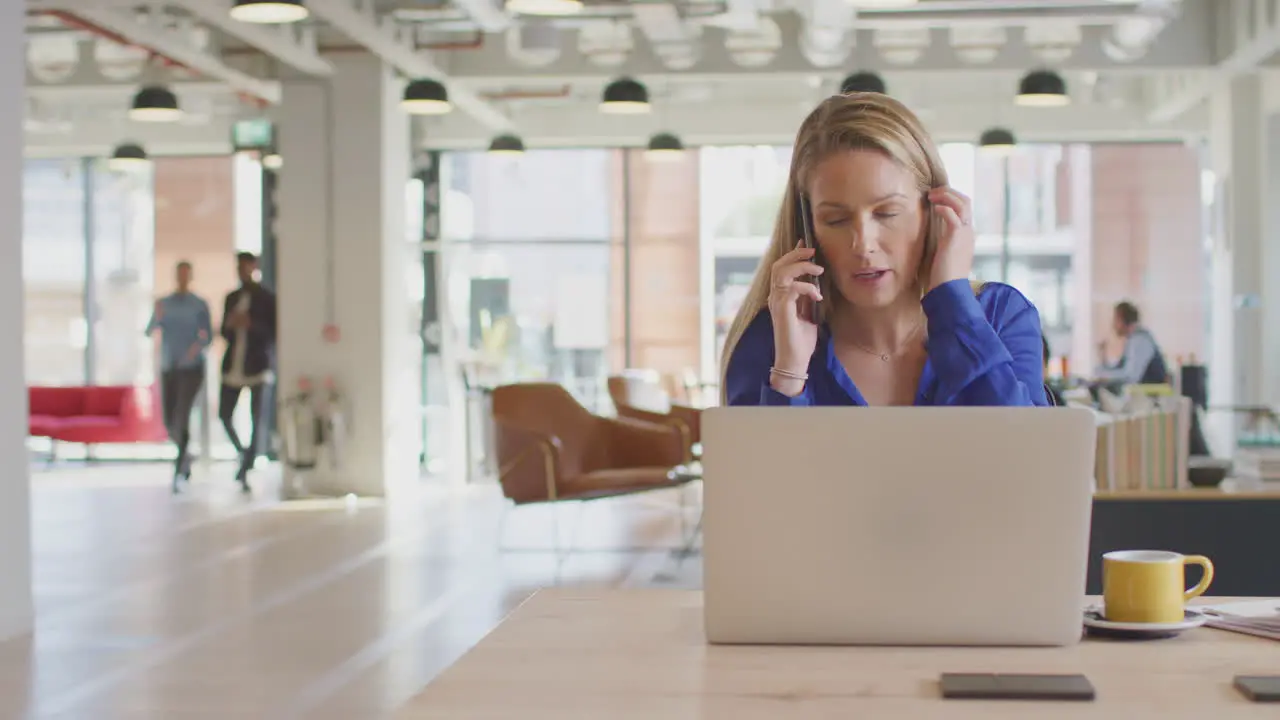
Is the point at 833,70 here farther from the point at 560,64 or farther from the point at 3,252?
the point at 3,252

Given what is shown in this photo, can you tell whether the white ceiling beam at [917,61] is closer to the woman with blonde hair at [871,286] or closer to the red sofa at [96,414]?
the red sofa at [96,414]

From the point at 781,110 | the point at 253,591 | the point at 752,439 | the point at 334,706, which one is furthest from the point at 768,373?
the point at 781,110

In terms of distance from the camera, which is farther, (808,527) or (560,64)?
(560,64)

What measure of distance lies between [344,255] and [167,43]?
2002mm

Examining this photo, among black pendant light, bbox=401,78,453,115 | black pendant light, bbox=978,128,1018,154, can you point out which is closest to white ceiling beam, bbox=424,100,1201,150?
black pendant light, bbox=978,128,1018,154

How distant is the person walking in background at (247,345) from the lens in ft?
38.2

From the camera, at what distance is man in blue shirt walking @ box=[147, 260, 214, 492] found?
11.7 meters

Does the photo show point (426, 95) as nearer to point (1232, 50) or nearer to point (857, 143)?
point (1232, 50)

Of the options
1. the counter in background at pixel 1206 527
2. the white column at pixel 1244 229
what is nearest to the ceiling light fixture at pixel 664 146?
Result: the white column at pixel 1244 229

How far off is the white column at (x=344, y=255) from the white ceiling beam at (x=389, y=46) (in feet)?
1.05

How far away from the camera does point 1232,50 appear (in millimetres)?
10914

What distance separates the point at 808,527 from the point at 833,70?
404 inches

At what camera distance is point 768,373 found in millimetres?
2291

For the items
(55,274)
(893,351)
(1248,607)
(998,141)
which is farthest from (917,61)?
(1248,607)
